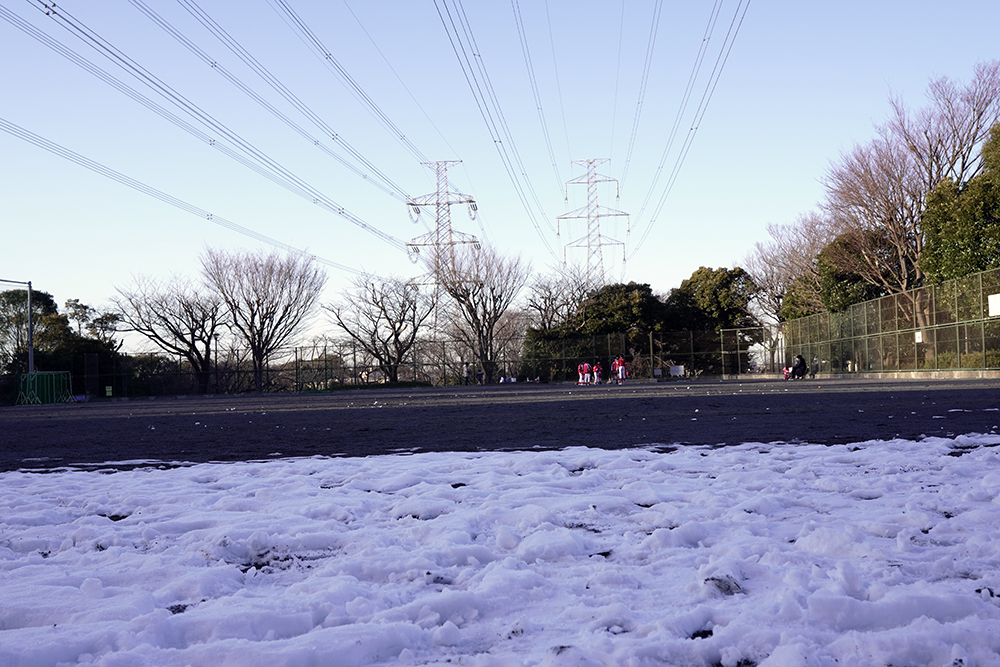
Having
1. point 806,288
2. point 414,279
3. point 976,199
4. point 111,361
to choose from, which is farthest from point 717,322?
point 111,361

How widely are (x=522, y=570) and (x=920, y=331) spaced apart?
76.2 ft

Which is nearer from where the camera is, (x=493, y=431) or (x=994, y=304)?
(x=493, y=431)

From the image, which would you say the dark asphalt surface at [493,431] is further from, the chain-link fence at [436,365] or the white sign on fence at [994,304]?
the chain-link fence at [436,365]

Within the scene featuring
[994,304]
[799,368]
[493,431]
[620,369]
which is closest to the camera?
[493,431]

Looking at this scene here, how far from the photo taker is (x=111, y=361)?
33.5 m

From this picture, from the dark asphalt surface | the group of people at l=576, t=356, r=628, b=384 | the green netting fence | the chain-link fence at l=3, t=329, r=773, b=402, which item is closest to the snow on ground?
the dark asphalt surface

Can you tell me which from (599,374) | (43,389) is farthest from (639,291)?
(43,389)

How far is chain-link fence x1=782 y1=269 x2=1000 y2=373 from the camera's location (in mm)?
19266

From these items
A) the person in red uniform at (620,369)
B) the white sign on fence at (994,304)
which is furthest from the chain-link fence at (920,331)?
the person in red uniform at (620,369)

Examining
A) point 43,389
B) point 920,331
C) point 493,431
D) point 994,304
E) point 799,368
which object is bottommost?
point 493,431

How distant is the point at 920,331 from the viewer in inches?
867

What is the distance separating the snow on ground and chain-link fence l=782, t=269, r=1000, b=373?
1808 centimetres

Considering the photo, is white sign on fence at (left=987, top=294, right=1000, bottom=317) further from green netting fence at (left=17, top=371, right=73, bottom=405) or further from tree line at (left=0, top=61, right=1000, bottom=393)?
green netting fence at (left=17, top=371, right=73, bottom=405)

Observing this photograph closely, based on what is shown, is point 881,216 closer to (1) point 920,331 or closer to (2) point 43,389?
(1) point 920,331
